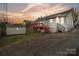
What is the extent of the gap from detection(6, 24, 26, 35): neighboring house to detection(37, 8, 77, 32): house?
0.17 metres

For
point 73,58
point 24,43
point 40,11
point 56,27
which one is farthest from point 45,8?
point 73,58

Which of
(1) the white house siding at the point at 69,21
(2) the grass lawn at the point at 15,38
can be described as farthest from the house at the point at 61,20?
(2) the grass lawn at the point at 15,38

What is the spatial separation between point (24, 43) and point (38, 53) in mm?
155

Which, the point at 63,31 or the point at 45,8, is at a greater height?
the point at 45,8

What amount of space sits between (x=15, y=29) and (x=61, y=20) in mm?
427

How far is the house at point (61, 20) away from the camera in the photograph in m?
2.09

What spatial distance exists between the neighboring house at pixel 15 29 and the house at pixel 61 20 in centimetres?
17

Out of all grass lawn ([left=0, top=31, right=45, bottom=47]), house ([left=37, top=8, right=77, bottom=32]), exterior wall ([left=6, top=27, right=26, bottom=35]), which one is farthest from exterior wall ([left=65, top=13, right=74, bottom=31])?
exterior wall ([left=6, top=27, right=26, bottom=35])

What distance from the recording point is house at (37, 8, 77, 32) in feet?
6.85

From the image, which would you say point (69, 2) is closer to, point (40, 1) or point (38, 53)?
point (40, 1)

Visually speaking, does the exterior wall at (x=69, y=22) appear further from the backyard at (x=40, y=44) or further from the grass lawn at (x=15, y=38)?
the grass lawn at (x=15, y=38)

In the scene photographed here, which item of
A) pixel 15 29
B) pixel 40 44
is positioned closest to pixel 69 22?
pixel 40 44

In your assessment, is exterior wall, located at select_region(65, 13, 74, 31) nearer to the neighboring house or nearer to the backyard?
the backyard

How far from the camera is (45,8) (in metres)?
2.10
